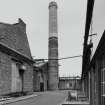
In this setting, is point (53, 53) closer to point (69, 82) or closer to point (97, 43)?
point (69, 82)

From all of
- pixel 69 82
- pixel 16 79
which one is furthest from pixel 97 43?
pixel 69 82

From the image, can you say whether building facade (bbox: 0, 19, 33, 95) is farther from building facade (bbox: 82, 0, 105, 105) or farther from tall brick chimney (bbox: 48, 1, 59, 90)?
tall brick chimney (bbox: 48, 1, 59, 90)

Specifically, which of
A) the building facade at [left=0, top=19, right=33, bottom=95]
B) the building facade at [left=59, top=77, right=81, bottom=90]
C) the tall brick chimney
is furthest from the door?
the building facade at [left=59, top=77, right=81, bottom=90]

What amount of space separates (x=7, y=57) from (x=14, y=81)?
302cm

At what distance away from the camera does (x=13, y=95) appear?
21375 millimetres

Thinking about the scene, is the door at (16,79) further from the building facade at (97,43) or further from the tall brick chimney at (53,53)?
the tall brick chimney at (53,53)

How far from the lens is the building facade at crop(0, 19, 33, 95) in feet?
65.1

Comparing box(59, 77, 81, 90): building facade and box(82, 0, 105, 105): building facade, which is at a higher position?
box(82, 0, 105, 105): building facade

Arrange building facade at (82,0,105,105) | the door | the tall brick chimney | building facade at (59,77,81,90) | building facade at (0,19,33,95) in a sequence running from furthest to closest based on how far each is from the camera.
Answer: building facade at (59,77,81,90) < the tall brick chimney < the door < building facade at (0,19,33,95) < building facade at (82,0,105,105)

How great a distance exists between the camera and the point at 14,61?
2259 cm

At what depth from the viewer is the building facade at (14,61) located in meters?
19.8

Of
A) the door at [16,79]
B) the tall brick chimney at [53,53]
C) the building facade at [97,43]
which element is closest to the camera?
the building facade at [97,43]

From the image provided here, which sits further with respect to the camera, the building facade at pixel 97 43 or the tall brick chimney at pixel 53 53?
the tall brick chimney at pixel 53 53

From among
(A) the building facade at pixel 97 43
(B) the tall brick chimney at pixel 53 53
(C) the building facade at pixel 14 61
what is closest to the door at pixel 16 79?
(C) the building facade at pixel 14 61
